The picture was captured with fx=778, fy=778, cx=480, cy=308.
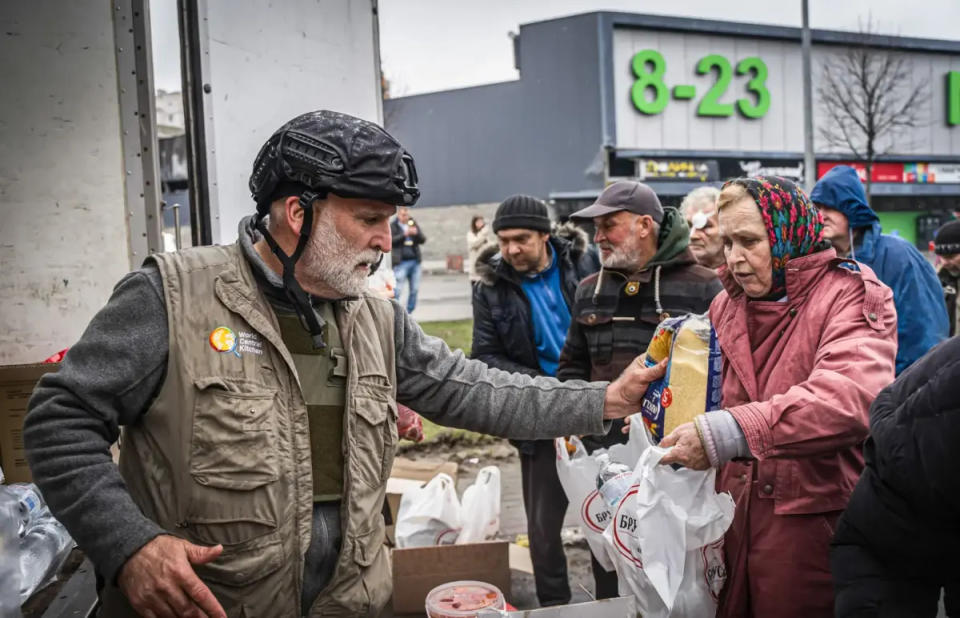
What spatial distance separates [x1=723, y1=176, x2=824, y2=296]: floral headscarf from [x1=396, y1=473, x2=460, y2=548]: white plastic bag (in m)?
2.40

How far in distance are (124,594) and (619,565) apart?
134 cm

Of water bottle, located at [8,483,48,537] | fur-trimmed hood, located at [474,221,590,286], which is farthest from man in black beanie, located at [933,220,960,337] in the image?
water bottle, located at [8,483,48,537]

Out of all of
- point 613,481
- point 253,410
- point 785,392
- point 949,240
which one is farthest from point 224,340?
point 949,240

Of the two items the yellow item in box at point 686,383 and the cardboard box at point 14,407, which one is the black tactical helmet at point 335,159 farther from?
the cardboard box at point 14,407

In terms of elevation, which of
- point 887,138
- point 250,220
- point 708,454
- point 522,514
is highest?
point 887,138

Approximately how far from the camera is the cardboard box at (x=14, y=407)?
378cm

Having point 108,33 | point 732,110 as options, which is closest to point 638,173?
point 732,110

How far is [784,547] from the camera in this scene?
7.35 ft

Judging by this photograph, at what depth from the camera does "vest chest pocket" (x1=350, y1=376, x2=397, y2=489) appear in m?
2.11

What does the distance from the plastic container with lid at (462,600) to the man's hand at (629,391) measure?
75cm

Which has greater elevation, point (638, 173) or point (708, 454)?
point (638, 173)

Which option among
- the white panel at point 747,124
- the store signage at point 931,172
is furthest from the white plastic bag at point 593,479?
the store signage at point 931,172

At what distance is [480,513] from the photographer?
4.25 meters

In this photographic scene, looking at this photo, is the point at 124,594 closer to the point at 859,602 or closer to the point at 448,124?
the point at 859,602
